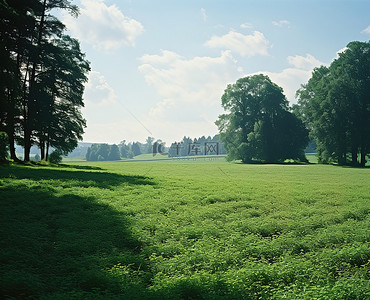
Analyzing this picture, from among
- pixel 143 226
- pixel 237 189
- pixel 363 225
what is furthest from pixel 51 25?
pixel 363 225

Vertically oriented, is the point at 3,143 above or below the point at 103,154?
above

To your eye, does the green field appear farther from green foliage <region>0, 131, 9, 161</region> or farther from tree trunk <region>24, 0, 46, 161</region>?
tree trunk <region>24, 0, 46, 161</region>

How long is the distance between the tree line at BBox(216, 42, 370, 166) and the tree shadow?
5568cm

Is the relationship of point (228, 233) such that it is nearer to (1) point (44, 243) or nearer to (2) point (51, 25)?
(1) point (44, 243)

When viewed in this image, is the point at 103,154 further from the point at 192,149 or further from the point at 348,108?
the point at 348,108

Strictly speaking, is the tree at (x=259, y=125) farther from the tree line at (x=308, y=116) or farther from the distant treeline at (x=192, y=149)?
the distant treeline at (x=192, y=149)

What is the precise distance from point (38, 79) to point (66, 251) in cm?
2927

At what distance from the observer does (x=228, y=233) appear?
1017 centimetres

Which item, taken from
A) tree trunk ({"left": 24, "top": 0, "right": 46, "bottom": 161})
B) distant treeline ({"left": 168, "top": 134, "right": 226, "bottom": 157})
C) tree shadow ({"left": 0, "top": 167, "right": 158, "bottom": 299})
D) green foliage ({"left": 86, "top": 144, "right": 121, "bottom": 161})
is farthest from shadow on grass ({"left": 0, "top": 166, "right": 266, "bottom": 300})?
green foliage ({"left": 86, "top": 144, "right": 121, "bottom": 161})

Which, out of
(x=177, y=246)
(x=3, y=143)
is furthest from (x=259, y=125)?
(x=177, y=246)

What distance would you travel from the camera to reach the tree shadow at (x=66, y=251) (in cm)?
637

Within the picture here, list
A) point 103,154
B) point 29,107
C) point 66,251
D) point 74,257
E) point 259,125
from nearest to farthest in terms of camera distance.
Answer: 1. point 74,257
2. point 66,251
3. point 29,107
4. point 259,125
5. point 103,154

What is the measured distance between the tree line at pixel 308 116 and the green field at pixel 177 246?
47215 mm

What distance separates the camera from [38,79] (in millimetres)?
32219
